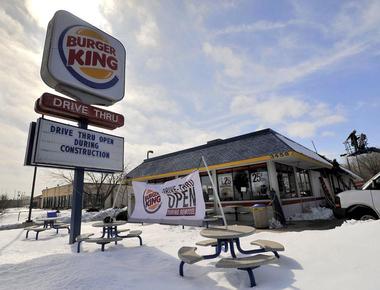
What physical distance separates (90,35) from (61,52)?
1.72m

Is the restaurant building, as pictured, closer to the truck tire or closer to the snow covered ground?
the truck tire

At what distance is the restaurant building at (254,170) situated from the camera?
1231cm

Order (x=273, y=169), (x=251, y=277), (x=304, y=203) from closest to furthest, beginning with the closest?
1. (x=251, y=277)
2. (x=273, y=169)
3. (x=304, y=203)

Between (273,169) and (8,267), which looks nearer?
(8,267)

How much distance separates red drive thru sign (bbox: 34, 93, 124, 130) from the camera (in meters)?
8.16

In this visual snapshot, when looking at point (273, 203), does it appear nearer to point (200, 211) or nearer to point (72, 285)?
point (200, 211)

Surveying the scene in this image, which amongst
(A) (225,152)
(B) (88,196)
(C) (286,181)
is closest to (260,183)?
(C) (286,181)

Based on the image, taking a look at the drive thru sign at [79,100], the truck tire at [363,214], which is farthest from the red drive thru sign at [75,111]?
the truck tire at [363,214]

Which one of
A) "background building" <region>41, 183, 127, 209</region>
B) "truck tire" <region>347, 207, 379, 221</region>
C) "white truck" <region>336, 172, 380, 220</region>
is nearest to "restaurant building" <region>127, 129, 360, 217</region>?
"white truck" <region>336, 172, 380, 220</region>

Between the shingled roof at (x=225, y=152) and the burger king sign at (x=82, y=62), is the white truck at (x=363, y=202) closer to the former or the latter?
the shingled roof at (x=225, y=152)

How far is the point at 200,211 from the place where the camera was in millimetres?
6023

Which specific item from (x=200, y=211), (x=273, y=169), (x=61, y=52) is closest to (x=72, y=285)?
(x=200, y=211)

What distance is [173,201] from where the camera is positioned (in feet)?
23.3

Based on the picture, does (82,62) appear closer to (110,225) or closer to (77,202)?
(77,202)
